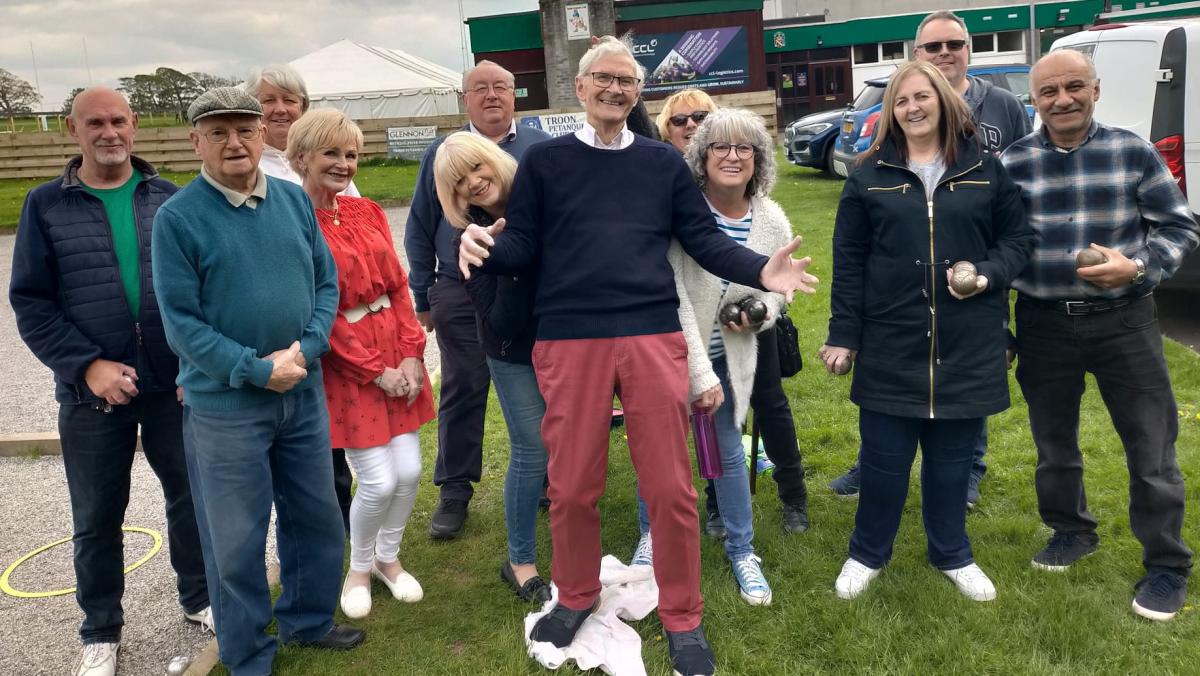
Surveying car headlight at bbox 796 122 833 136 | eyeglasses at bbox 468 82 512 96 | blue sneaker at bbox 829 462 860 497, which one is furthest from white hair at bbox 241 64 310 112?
car headlight at bbox 796 122 833 136

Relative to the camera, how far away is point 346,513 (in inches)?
167

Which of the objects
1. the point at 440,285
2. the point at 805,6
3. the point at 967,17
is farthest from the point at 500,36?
the point at 440,285

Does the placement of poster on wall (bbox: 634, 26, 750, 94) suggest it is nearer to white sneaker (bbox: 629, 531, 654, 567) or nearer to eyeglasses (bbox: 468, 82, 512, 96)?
eyeglasses (bbox: 468, 82, 512, 96)

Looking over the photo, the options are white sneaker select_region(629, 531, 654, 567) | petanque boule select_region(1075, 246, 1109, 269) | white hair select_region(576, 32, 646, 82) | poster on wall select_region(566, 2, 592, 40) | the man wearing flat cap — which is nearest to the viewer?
the man wearing flat cap

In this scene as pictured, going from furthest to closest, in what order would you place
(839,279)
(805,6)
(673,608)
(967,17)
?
(805,6), (967,17), (839,279), (673,608)

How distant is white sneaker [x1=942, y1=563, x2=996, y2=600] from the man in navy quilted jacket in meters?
3.06

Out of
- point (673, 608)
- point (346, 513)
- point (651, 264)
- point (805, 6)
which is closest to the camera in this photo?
point (651, 264)

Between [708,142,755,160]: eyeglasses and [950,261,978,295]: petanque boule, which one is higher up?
[708,142,755,160]: eyeglasses

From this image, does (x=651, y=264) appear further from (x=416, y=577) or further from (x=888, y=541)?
(x=416, y=577)

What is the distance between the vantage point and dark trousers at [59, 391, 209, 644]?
3.24m

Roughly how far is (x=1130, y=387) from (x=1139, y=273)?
1.47 ft

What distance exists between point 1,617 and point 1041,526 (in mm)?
4642

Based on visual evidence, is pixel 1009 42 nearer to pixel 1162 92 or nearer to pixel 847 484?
pixel 1162 92

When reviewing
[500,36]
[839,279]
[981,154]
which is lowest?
[839,279]
